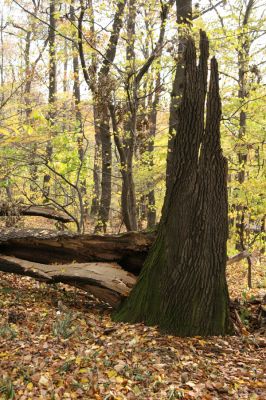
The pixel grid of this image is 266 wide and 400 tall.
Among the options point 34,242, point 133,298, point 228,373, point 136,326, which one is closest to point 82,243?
point 34,242

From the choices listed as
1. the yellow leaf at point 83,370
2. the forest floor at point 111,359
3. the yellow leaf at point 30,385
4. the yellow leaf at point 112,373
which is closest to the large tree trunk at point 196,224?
the forest floor at point 111,359

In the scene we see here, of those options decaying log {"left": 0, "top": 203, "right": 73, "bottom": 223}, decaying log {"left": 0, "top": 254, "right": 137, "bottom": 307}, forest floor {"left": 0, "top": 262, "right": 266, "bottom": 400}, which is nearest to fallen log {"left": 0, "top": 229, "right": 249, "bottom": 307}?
decaying log {"left": 0, "top": 254, "right": 137, "bottom": 307}

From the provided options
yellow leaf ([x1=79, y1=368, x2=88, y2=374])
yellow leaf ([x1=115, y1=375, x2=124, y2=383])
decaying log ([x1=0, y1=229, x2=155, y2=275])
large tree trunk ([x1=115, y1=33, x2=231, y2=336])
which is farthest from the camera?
decaying log ([x1=0, y1=229, x2=155, y2=275])

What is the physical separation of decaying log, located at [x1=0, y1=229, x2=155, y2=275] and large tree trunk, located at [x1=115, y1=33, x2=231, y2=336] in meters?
0.92

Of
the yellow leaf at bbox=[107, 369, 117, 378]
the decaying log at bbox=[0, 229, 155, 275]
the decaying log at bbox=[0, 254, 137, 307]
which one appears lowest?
the yellow leaf at bbox=[107, 369, 117, 378]

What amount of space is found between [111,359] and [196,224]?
2.15 metres

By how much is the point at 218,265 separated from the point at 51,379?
2.78 meters

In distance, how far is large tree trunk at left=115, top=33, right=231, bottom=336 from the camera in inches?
216

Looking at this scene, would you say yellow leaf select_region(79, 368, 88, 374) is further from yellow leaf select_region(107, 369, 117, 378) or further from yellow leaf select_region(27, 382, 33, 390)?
yellow leaf select_region(27, 382, 33, 390)

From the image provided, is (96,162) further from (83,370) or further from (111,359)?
(83,370)

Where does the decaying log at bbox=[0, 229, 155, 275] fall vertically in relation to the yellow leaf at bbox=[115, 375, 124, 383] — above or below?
above

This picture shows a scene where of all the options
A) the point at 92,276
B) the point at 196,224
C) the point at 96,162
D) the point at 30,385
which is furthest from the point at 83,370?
the point at 96,162

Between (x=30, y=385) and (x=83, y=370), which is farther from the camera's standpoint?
(x=83, y=370)

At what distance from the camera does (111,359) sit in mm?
4582
